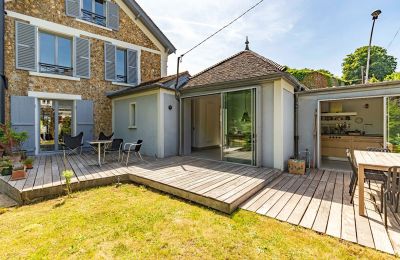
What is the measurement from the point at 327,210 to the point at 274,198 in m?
0.88

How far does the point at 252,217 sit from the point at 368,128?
25.8 ft

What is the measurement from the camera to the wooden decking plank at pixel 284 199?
3266 mm

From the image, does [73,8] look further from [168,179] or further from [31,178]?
[168,179]

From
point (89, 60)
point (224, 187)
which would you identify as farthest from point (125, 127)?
point (224, 187)

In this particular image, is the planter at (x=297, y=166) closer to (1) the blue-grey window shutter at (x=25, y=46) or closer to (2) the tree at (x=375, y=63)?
(1) the blue-grey window shutter at (x=25, y=46)

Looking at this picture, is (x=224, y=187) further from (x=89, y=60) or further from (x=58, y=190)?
(x=89, y=60)

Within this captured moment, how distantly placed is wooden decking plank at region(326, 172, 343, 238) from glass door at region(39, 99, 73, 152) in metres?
9.72

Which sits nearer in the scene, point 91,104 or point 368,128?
point 368,128

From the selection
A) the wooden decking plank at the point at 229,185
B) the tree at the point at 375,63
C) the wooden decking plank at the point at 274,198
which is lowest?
the wooden decking plank at the point at 274,198

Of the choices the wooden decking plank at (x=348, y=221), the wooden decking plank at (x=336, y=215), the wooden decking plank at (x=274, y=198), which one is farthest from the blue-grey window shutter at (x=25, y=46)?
the wooden decking plank at (x=348, y=221)

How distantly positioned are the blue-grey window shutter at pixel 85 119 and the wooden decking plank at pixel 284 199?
8500mm

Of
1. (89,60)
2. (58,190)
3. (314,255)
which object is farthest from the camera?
(89,60)

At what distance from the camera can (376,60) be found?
98.7ft

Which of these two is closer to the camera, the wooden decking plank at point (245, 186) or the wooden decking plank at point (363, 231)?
the wooden decking plank at point (363, 231)
